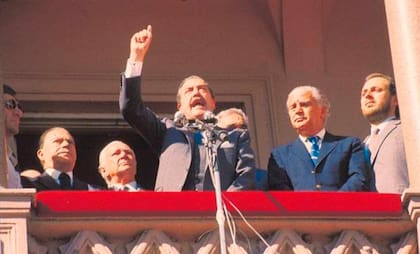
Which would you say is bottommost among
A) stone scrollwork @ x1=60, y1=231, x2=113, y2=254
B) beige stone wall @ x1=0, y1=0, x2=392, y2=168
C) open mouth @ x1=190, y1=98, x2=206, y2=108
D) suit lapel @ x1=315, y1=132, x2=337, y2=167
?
stone scrollwork @ x1=60, y1=231, x2=113, y2=254

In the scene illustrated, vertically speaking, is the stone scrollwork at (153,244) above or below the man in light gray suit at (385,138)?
below

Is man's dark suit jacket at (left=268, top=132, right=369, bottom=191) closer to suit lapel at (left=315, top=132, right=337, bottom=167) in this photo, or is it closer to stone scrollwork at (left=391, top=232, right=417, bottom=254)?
suit lapel at (left=315, top=132, right=337, bottom=167)

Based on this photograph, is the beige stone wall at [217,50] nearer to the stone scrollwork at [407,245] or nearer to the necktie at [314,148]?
the necktie at [314,148]

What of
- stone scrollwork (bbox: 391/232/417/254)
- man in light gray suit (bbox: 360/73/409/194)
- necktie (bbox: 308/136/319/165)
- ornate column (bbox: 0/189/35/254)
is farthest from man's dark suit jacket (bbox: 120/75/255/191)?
ornate column (bbox: 0/189/35/254)

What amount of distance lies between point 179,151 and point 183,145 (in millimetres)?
65

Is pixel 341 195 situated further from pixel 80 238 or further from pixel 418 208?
pixel 80 238

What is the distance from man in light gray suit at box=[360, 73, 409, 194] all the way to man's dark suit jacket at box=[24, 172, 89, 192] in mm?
1894

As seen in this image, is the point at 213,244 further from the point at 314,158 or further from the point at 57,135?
the point at 57,135

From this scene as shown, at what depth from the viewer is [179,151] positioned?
18281 millimetres

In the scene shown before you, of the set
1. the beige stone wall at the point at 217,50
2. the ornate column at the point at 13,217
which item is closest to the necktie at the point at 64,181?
the ornate column at the point at 13,217

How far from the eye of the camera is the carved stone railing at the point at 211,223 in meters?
17.6

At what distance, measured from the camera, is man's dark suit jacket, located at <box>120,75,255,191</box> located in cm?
1809

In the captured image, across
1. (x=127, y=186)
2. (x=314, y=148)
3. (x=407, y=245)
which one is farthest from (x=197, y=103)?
(x=407, y=245)

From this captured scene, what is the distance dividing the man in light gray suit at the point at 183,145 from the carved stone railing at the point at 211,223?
316 millimetres
